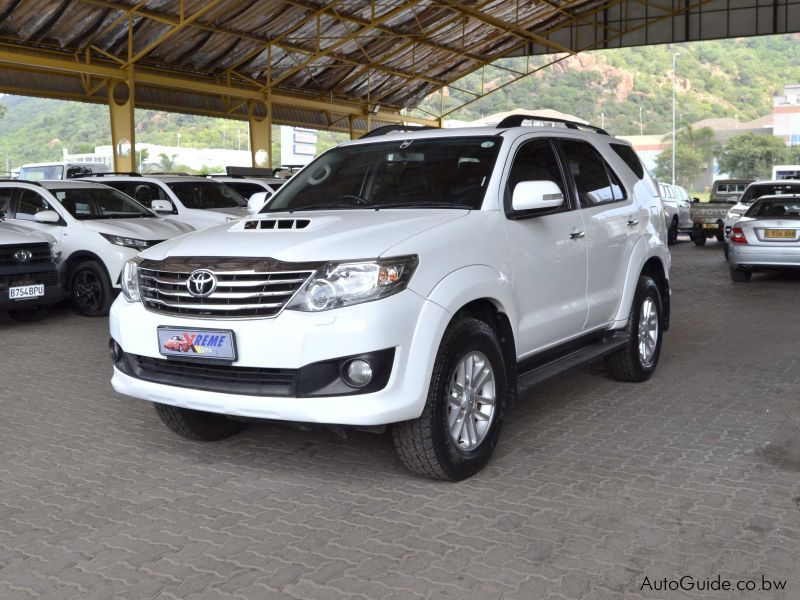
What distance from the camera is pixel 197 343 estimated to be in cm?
422

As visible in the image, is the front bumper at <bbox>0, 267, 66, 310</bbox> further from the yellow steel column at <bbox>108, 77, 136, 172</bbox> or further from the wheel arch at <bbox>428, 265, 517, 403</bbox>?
the yellow steel column at <bbox>108, 77, 136, 172</bbox>

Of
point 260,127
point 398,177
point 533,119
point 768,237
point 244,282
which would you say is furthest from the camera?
point 260,127

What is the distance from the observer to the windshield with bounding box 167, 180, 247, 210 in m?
14.4

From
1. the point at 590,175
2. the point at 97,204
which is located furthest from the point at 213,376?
the point at 97,204

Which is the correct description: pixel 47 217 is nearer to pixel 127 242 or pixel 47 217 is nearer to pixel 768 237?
pixel 127 242

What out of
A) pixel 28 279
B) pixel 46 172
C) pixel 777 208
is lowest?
pixel 28 279

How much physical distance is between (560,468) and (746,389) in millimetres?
2594

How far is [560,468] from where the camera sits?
185 inches

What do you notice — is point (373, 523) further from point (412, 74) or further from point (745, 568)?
point (412, 74)

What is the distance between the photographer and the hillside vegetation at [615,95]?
83.6 m

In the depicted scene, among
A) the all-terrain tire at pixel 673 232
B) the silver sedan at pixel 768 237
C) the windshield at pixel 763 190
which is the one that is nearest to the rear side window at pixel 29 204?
the silver sedan at pixel 768 237

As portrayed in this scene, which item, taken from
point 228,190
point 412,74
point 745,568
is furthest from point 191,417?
point 412,74

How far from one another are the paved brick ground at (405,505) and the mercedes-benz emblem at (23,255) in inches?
141

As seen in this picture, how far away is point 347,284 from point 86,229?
7784mm
